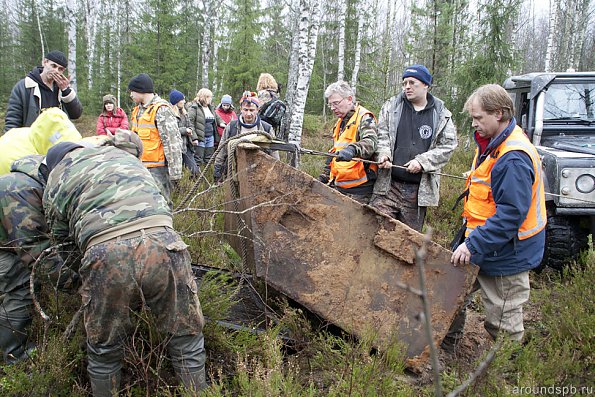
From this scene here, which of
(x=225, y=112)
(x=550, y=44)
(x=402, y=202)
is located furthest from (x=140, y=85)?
(x=550, y=44)

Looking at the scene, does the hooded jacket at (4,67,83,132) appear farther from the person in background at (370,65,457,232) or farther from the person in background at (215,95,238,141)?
the person in background at (215,95,238,141)

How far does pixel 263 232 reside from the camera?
3.05 meters

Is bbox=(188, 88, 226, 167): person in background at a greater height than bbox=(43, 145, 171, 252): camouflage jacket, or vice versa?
bbox=(188, 88, 226, 167): person in background

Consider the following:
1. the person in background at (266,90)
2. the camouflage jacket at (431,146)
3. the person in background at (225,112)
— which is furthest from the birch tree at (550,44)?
the camouflage jacket at (431,146)

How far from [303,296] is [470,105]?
162cm

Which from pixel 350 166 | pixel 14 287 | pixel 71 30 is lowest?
pixel 14 287

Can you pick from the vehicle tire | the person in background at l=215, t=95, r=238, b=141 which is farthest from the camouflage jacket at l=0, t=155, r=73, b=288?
the person in background at l=215, t=95, r=238, b=141

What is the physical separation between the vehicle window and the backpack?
365 cm

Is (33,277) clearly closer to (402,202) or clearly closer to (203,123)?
(402,202)

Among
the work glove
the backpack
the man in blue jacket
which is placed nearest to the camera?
the man in blue jacket

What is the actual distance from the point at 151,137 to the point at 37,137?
2.21m

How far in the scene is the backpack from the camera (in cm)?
700

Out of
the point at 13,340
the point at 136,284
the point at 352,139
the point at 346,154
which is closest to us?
the point at 136,284

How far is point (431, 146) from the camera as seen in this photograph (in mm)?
4031
